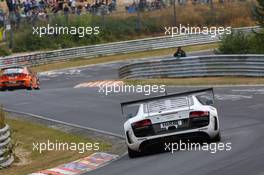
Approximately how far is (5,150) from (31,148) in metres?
2.48

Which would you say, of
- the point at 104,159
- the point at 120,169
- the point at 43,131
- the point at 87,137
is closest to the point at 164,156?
the point at 120,169

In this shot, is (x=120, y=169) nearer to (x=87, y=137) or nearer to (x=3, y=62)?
(x=87, y=137)

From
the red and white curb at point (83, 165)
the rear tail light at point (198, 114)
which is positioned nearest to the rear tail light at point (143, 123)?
the rear tail light at point (198, 114)

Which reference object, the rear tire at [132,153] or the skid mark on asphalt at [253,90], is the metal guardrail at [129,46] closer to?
the skid mark on asphalt at [253,90]

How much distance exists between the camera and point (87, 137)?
59.9 ft

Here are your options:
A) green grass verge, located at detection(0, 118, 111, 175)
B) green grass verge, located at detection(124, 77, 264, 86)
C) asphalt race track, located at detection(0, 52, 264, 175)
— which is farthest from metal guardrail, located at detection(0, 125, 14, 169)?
green grass verge, located at detection(124, 77, 264, 86)

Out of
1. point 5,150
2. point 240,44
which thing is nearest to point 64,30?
point 240,44

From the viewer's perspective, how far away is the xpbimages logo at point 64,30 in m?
55.2

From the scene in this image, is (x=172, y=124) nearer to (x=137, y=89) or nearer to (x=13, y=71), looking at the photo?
(x=137, y=89)

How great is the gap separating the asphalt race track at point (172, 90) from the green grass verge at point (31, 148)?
109 centimetres

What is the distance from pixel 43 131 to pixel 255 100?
626 cm

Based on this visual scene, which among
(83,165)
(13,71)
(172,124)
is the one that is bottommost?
(13,71)

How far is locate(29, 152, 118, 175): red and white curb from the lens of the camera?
13.4 metres

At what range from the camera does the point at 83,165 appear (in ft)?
46.0
